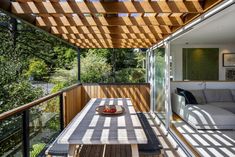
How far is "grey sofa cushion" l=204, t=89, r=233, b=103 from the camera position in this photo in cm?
Answer: 679

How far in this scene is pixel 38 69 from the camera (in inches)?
591

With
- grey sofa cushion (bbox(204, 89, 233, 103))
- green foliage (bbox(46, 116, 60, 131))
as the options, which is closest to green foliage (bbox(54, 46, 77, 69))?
grey sofa cushion (bbox(204, 89, 233, 103))

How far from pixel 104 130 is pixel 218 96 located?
4.97 metres

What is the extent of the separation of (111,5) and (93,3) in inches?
9.0

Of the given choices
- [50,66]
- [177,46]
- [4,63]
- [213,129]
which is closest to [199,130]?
[213,129]

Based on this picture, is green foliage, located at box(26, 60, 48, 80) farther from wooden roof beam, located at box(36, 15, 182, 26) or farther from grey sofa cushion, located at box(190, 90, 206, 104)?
wooden roof beam, located at box(36, 15, 182, 26)

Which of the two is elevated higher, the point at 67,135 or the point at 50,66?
the point at 50,66

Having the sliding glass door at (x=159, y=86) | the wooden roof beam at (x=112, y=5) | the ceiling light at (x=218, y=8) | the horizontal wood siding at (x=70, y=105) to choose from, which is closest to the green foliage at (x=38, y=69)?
the horizontal wood siding at (x=70, y=105)

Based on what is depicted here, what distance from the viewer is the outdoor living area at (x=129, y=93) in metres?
2.99

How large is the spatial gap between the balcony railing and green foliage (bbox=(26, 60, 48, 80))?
7.41 meters

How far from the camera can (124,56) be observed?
47.1ft

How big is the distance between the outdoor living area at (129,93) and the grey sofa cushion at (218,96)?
26 millimetres

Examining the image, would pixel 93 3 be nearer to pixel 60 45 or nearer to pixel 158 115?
pixel 158 115

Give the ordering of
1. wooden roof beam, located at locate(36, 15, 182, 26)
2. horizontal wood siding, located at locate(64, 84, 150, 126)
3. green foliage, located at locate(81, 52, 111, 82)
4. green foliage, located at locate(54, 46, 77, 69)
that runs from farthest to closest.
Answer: green foliage, located at locate(54, 46, 77, 69)
green foliage, located at locate(81, 52, 111, 82)
horizontal wood siding, located at locate(64, 84, 150, 126)
wooden roof beam, located at locate(36, 15, 182, 26)
